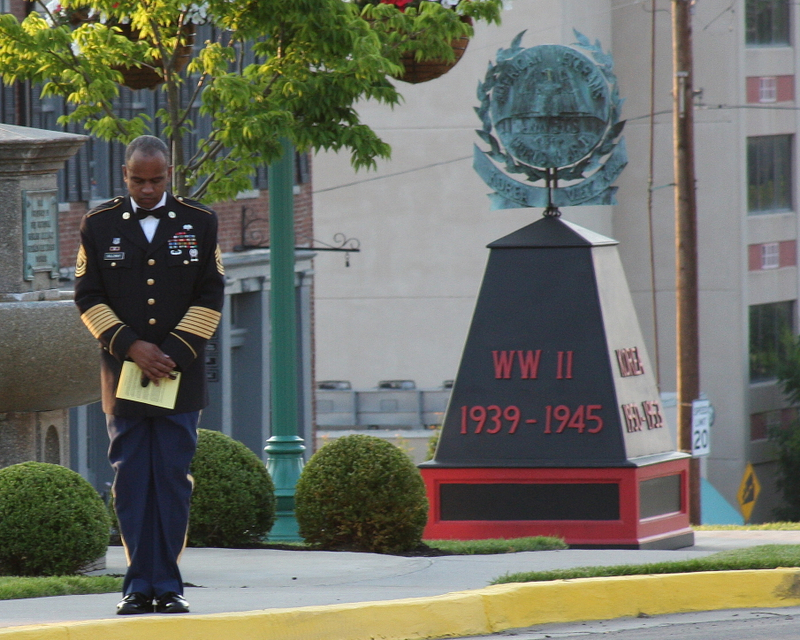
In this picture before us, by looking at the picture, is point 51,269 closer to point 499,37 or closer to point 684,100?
point 684,100

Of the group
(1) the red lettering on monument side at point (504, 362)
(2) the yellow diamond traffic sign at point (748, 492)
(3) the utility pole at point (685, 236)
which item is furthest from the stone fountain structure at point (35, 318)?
(2) the yellow diamond traffic sign at point (748, 492)

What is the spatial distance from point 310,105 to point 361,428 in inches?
1068

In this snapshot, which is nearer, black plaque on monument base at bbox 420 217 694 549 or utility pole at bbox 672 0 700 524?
black plaque on monument base at bbox 420 217 694 549

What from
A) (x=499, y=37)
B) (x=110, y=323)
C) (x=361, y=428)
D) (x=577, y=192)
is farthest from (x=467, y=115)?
(x=110, y=323)

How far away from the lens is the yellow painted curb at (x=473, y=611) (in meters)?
6.17

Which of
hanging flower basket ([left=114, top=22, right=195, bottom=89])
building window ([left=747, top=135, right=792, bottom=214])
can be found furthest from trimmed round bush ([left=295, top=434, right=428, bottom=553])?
building window ([left=747, top=135, right=792, bottom=214])

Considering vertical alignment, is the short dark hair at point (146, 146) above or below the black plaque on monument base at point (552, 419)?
above

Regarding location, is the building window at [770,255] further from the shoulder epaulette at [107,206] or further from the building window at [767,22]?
the shoulder epaulette at [107,206]

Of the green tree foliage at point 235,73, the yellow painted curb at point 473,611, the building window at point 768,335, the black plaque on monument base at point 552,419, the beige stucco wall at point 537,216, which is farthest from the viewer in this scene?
the building window at point 768,335

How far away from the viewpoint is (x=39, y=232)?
28.9 ft

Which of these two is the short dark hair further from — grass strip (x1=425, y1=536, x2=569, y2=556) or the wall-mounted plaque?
grass strip (x1=425, y1=536, x2=569, y2=556)

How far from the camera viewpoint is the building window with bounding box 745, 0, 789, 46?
4238 cm

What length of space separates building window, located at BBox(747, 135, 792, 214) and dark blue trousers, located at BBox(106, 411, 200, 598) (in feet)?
123

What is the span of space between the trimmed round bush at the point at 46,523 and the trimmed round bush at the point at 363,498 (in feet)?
6.57
